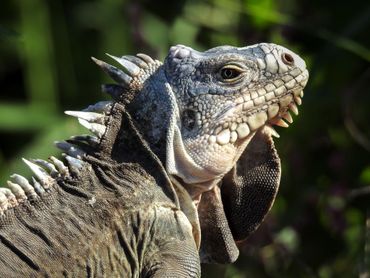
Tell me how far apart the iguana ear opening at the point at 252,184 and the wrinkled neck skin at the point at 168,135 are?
83 mm

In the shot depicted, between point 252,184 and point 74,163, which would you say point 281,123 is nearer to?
point 252,184

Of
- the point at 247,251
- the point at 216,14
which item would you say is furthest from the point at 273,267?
the point at 216,14

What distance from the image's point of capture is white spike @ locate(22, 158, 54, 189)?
5.81 meters

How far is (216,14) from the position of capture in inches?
401

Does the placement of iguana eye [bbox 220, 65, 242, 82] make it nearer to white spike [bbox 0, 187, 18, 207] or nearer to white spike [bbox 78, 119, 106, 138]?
white spike [bbox 78, 119, 106, 138]

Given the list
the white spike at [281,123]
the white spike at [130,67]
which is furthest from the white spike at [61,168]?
the white spike at [281,123]

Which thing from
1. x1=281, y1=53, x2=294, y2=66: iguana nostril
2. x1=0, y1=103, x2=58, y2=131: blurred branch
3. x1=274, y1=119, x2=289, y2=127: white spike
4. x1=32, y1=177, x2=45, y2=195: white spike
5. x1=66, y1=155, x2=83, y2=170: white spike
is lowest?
x1=0, y1=103, x2=58, y2=131: blurred branch

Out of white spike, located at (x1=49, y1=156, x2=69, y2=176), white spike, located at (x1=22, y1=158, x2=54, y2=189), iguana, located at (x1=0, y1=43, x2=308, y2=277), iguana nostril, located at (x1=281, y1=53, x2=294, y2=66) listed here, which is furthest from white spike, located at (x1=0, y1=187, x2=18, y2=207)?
iguana nostril, located at (x1=281, y1=53, x2=294, y2=66)

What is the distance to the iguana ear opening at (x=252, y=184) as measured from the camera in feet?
20.2

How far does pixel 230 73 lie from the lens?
6086 mm

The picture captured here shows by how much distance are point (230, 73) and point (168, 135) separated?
0.41 metres

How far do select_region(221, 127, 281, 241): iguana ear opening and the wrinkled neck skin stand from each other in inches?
3.3

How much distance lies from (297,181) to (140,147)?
10.9ft

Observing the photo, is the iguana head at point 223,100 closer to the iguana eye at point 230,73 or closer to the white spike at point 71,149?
the iguana eye at point 230,73
